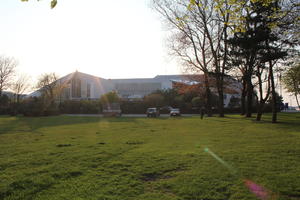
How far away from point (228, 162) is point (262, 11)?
1581 cm

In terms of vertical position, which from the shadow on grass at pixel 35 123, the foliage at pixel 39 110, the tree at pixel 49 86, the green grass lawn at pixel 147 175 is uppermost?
the tree at pixel 49 86

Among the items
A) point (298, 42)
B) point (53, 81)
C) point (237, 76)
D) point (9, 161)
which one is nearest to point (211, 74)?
point (237, 76)

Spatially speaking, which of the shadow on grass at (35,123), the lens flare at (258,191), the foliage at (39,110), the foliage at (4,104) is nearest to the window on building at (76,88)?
the foliage at (4,104)

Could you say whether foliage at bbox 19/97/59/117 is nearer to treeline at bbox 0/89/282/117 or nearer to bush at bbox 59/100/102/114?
treeline at bbox 0/89/282/117

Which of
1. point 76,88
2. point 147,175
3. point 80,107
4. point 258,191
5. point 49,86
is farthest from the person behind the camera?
point 76,88

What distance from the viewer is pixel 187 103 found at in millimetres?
49969

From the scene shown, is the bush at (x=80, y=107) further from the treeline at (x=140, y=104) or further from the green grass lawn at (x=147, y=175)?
the green grass lawn at (x=147, y=175)

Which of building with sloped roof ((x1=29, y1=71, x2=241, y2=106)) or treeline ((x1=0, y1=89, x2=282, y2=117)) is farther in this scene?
building with sloped roof ((x1=29, y1=71, x2=241, y2=106))

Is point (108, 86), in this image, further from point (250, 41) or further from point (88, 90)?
point (250, 41)

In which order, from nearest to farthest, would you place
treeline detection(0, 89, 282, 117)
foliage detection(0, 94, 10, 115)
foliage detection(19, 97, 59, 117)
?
foliage detection(19, 97, 59, 117)
treeline detection(0, 89, 282, 117)
foliage detection(0, 94, 10, 115)

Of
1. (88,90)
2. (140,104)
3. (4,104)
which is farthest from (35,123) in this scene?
(88,90)

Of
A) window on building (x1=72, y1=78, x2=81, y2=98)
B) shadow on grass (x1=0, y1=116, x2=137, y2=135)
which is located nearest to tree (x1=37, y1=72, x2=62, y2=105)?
window on building (x1=72, y1=78, x2=81, y2=98)

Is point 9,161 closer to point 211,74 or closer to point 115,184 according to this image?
point 115,184

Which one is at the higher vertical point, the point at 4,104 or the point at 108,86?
the point at 108,86
